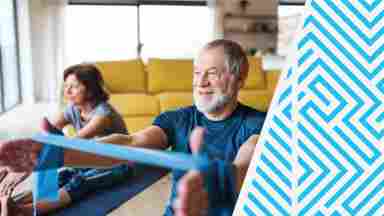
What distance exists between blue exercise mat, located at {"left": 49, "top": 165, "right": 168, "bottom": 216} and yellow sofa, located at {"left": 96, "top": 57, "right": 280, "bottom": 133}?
2.28 m

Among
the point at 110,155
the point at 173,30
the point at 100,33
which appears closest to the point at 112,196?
the point at 110,155

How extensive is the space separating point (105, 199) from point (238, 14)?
6754mm

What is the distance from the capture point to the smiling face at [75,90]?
6.88ft

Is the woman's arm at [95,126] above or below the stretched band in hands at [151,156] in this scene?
below

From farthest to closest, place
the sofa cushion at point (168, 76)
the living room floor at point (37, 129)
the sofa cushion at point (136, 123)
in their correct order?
the sofa cushion at point (168, 76) → the sofa cushion at point (136, 123) → the living room floor at point (37, 129)

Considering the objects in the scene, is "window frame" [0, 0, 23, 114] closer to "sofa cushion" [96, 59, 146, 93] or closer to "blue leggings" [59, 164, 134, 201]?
"sofa cushion" [96, 59, 146, 93]

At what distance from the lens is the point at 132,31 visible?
7273 mm

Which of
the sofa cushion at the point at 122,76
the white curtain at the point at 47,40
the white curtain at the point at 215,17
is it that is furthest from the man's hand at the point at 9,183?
the white curtain at the point at 215,17

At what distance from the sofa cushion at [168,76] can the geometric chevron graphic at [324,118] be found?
4305 millimetres

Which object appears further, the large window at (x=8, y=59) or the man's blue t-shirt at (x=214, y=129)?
the large window at (x=8, y=59)

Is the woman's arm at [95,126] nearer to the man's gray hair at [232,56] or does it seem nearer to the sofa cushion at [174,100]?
the man's gray hair at [232,56]

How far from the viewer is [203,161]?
1.52 ft

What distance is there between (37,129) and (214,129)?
389 cm

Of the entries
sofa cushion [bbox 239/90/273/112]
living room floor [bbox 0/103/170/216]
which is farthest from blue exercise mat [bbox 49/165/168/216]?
sofa cushion [bbox 239/90/273/112]
